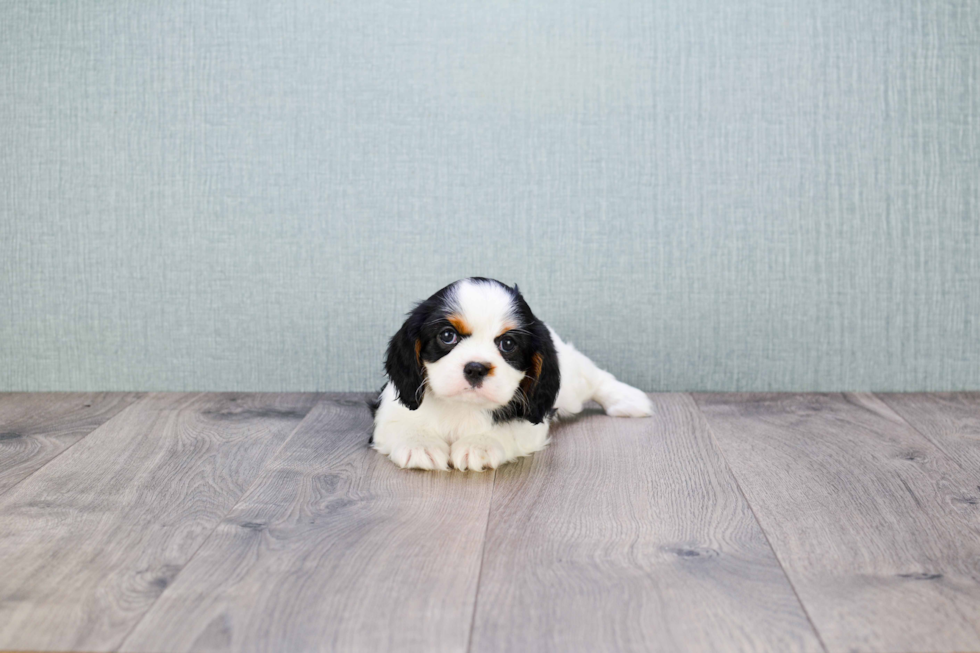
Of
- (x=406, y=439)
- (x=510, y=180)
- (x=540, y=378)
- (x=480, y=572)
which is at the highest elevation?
(x=510, y=180)

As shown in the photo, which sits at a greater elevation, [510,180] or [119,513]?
[510,180]

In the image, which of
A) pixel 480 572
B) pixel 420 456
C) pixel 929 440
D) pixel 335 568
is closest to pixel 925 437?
pixel 929 440

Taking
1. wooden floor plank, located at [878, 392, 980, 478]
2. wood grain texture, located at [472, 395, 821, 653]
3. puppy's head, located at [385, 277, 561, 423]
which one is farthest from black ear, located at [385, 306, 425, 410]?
wooden floor plank, located at [878, 392, 980, 478]

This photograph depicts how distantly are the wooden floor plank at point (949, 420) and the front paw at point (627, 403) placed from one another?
2.17ft

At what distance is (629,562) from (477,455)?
1.79 feet

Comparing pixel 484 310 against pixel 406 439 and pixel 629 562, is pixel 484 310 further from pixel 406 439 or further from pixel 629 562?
pixel 629 562

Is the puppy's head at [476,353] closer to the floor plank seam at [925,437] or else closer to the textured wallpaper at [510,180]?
the textured wallpaper at [510,180]

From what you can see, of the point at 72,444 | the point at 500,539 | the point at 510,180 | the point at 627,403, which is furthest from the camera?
the point at 510,180

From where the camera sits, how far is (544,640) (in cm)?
103

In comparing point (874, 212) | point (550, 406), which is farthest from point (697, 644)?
point (874, 212)

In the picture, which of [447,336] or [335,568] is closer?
[335,568]

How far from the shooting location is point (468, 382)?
1.70 m

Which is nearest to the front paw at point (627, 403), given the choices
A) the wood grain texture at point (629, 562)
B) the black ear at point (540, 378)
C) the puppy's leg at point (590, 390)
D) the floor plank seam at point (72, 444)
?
the puppy's leg at point (590, 390)

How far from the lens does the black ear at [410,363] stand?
178 cm
